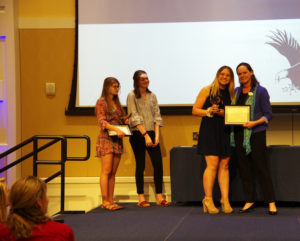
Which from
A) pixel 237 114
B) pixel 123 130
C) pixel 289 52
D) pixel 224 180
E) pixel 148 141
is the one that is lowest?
pixel 224 180

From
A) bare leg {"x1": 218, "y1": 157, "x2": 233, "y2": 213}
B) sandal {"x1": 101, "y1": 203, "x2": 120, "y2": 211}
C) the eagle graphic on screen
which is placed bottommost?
sandal {"x1": 101, "y1": 203, "x2": 120, "y2": 211}

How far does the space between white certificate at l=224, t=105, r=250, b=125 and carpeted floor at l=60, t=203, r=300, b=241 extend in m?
0.82

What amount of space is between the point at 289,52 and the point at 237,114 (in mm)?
1641

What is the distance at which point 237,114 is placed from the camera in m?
4.26

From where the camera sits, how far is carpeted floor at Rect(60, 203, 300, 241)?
3.35 metres

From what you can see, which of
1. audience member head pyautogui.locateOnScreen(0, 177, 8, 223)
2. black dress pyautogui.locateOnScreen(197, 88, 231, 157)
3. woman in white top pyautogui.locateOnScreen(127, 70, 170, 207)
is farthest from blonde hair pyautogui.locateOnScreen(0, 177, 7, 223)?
woman in white top pyautogui.locateOnScreen(127, 70, 170, 207)

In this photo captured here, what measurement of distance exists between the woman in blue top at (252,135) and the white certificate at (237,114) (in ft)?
0.19

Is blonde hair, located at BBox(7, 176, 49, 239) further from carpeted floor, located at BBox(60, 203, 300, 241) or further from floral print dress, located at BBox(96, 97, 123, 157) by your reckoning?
floral print dress, located at BBox(96, 97, 123, 157)

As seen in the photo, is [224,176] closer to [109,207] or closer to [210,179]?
[210,179]

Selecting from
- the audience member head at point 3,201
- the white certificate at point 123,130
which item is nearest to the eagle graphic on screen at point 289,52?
the white certificate at point 123,130

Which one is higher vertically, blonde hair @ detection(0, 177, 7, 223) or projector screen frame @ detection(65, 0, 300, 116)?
projector screen frame @ detection(65, 0, 300, 116)

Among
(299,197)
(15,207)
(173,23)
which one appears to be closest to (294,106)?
(299,197)

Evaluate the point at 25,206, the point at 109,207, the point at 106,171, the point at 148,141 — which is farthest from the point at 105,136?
the point at 25,206

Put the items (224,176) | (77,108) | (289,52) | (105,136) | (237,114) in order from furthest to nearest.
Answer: (77,108)
(289,52)
(105,136)
(224,176)
(237,114)
